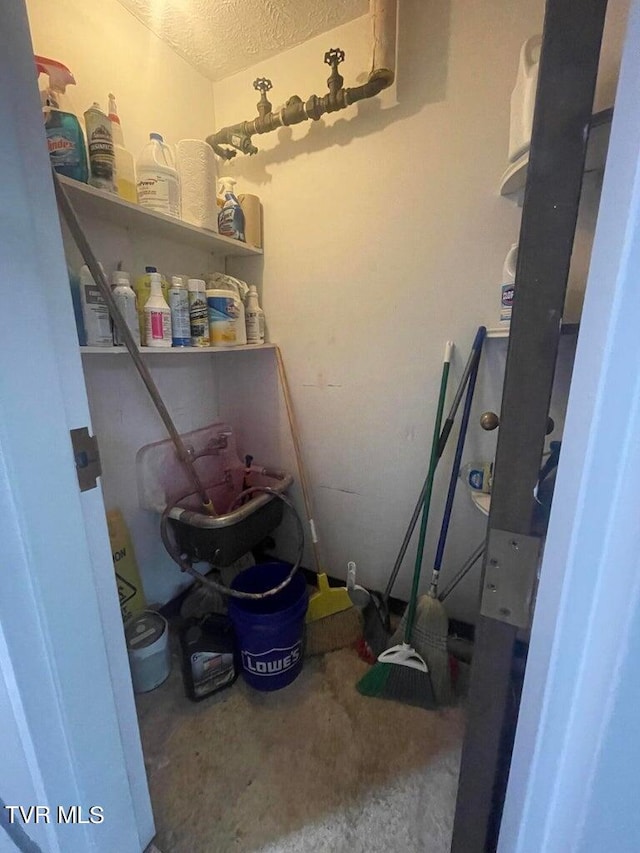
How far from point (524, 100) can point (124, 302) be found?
1.14 m

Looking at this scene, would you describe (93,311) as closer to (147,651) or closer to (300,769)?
(147,651)

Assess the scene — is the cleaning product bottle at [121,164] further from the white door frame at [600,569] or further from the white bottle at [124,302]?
the white door frame at [600,569]

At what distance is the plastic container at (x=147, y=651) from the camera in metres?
1.19

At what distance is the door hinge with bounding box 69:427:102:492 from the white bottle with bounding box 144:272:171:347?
1.88 feet

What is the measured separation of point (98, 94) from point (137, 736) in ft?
5.81

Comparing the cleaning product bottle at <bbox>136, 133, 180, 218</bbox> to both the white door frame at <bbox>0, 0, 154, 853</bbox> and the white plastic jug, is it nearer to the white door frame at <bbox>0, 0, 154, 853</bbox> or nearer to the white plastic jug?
the white door frame at <bbox>0, 0, 154, 853</bbox>

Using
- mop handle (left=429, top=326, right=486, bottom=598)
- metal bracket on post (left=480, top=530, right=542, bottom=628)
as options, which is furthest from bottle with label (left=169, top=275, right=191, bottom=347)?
metal bracket on post (left=480, top=530, right=542, bottom=628)

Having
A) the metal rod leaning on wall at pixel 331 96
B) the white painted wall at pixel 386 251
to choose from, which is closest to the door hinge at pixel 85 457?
the white painted wall at pixel 386 251

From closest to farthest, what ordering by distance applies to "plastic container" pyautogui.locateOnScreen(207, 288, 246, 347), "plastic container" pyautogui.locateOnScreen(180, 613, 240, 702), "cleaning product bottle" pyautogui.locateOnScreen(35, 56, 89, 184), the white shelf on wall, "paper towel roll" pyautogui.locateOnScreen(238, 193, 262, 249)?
the white shelf on wall → "cleaning product bottle" pyautogui.locateOnScreen(35, 56, 89, 184) → "plastic container" pyautogui.locateOnScreen(180, 613, 240, 702) → "plastic container" pyautogui.locateOnScreen(207, 288, 246, 347) → "paper towel roll" pyautogui.locateOnScreen(238, 193, 262, 249)

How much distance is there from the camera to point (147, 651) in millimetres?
1201

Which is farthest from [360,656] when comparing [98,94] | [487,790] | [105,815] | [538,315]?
[98,94]

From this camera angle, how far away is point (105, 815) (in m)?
0.71

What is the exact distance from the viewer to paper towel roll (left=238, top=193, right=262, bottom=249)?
1416 mm

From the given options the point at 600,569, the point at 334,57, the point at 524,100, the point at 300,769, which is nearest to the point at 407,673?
the point at 300,769
